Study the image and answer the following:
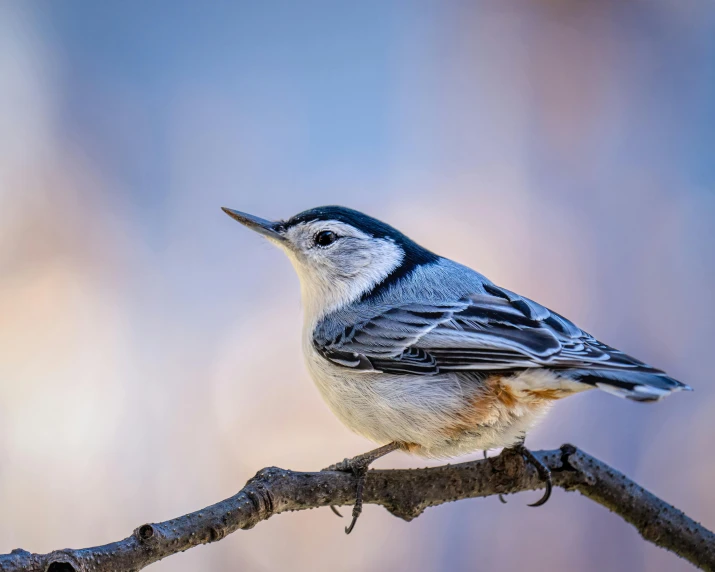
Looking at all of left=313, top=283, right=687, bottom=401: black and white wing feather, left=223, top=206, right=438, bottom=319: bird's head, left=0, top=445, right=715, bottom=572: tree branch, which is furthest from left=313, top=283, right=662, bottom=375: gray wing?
left=0, top=445, right=715, bottom=572: tree branch

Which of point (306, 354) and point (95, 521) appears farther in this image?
point (95, 521)

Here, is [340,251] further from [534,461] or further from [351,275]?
[534,461]

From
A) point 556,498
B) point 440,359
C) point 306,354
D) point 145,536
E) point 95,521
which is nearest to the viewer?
point 145,536

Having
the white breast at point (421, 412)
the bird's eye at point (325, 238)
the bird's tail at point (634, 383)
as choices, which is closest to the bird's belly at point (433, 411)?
the white breast at point (421, 412)

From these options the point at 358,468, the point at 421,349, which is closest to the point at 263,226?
the point at 421,349

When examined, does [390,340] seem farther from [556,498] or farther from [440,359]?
[556,498]

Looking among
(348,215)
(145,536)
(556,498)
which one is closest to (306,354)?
(348,215)

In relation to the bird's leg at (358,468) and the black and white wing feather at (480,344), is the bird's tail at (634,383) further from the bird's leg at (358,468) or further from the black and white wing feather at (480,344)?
the bird's leg at (358,468)

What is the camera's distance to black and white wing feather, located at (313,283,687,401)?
3.73ft

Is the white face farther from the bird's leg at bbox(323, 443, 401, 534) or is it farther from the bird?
the bird's leg at bbox(323, 443, 401, 534)

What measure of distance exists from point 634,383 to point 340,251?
2.33 feet

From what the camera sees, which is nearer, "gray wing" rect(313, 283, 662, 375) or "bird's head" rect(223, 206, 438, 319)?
"gray wing" rect(313, 283, 662, 375)

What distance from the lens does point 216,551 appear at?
2.09m

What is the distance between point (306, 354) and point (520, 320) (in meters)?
0.43
